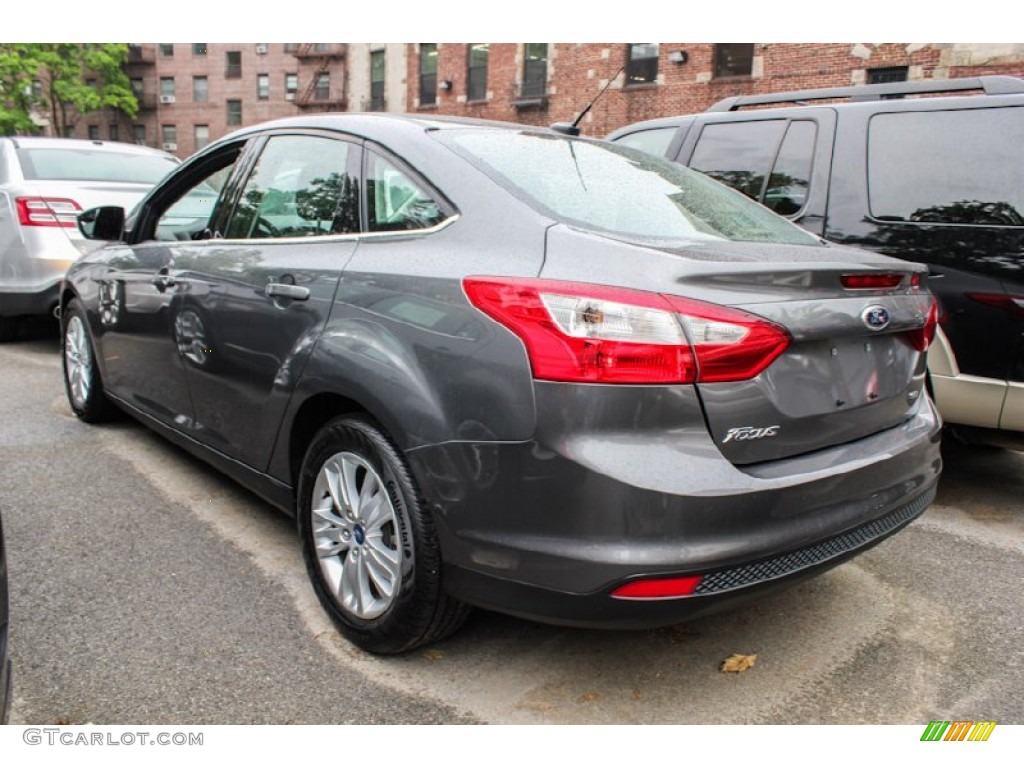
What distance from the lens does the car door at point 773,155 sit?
14.2 feet

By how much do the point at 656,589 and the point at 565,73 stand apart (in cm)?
2392

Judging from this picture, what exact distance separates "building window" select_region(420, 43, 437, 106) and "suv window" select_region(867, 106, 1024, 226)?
88.2ft

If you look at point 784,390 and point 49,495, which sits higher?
point 784,390

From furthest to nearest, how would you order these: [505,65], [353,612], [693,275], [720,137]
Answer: [505,65] → [720,137] → [353,612] → [693,275]

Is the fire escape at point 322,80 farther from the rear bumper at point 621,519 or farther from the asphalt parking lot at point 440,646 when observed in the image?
the rear bumper at point 621,519

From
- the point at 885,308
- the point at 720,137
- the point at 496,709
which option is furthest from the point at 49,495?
the point at 720,137

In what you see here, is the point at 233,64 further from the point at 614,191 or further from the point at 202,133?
the point at 614,191

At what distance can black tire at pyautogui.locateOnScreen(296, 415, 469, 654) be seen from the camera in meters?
2.36

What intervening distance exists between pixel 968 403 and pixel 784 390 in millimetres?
2138

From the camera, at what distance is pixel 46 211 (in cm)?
662

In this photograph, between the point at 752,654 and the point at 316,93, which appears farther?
the point at 316,93

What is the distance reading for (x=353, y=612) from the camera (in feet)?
8.66

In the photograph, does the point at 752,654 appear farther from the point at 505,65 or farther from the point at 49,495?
the point at 505,65

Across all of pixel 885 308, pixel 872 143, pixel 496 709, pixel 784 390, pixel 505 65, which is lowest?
pixel 496 709
